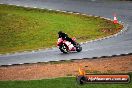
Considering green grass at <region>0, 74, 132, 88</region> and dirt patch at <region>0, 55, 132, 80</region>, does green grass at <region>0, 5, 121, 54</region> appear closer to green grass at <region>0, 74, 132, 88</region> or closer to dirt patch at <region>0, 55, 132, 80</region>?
dirt patch at <region>0, 55, 132, 80</region>

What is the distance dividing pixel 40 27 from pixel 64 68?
49.6ft

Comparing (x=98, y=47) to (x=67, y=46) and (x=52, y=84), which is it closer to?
(x=67, y=46)

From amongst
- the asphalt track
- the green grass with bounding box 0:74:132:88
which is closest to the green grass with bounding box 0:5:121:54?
the asphalt track

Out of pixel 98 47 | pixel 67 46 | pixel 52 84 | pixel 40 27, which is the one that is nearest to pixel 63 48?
pixel 67 46

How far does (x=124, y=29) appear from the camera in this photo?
3341 centimetres

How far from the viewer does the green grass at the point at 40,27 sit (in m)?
32.7

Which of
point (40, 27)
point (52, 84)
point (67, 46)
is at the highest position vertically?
point (67, 46)

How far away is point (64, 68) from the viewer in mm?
22922

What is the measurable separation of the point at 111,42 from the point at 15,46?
26.5 ft

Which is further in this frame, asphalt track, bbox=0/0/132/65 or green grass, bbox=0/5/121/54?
green grass, bbox=0/5/121/54

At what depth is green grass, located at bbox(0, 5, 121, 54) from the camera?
32719 millimetres

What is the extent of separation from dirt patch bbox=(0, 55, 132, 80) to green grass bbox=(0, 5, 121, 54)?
22.4 ft

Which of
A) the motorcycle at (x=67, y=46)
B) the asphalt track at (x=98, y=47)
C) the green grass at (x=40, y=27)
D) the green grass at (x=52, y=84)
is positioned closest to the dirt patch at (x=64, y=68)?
the green grass at (x=52, y=84)

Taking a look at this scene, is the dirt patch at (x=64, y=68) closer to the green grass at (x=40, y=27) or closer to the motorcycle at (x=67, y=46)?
the motorcycle at (x=67, y=46)
